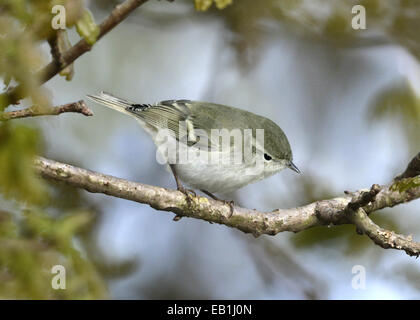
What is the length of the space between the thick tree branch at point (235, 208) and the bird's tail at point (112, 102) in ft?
3.23

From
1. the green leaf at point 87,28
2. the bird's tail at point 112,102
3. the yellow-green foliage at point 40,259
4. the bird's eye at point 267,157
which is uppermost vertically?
the bird's tail at point 112,102

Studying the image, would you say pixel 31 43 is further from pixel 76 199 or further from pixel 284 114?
pixel 284 114

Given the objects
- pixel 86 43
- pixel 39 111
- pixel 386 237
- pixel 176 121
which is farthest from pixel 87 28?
pixel 176 121

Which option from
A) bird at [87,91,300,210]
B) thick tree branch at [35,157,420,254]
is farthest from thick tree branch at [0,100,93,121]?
bird at [87,91,300,210]

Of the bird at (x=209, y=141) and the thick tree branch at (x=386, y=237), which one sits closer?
the thick tree branch at (x=386, y=237)

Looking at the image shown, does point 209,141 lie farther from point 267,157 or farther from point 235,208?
point 235,208

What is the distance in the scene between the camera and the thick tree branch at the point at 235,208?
171 cm

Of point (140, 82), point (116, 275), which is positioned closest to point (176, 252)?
point (116, 275)

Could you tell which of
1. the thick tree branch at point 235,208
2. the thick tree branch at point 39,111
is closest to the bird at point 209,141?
the thick tree branch at point 235,208

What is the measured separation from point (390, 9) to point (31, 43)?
3001 mm

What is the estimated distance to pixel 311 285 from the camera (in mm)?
3033

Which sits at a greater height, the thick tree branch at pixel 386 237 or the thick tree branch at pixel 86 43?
the thick tree branch at pixel 86 43

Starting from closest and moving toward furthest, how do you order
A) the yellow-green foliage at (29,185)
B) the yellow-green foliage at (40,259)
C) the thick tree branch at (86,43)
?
the yellow-green foliage at (29,185) → the yellow-green foliage at (40,259) → the thick tree branch at (86,43)

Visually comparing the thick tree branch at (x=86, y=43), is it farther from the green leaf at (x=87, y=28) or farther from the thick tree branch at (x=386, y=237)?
the thick tree branch at (x=386, y=237)
